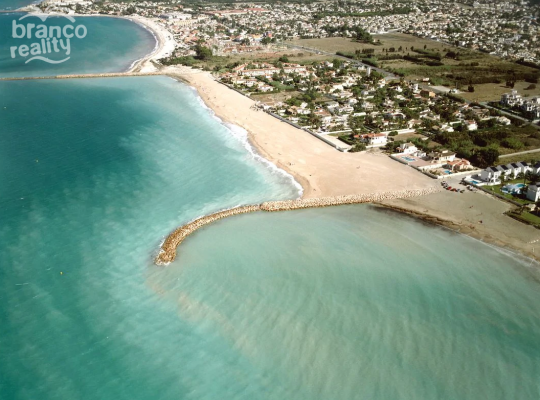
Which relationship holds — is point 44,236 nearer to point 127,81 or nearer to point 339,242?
point 339,242

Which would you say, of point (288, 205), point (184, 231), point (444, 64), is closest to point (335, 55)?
point (444, 64)

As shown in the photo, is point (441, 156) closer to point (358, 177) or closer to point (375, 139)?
point (375, 139)

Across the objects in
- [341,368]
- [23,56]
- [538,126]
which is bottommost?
[23,56]

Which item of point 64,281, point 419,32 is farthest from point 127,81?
point 419,32

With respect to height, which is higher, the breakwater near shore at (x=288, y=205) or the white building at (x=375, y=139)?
the white building at (x=375, y=139)

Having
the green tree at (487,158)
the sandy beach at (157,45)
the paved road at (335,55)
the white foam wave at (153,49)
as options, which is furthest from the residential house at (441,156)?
the white foam wave at (153,49)

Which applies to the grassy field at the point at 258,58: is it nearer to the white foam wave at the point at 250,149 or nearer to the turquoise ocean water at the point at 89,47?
the turquoise ocean water at the point at 89,47
